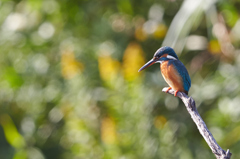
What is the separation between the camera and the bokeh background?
1.93m

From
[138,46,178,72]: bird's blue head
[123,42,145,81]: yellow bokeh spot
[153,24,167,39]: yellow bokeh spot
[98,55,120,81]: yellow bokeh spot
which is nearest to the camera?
[138,46,178,72]: bird's blue head

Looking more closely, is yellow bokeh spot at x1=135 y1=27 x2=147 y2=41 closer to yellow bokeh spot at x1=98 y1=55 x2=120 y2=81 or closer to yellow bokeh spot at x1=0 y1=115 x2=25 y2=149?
yellow bokeh spot at x1=98 y1=55 x2=120 y2=81

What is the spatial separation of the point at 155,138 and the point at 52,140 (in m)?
0.96

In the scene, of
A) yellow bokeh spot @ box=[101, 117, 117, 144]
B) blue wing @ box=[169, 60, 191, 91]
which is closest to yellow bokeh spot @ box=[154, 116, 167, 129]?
yellow bokeh spot @ box=[101, 117, 117, 144]

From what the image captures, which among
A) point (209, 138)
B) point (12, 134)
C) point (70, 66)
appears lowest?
point (12, 134)

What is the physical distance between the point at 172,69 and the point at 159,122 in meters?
1.39

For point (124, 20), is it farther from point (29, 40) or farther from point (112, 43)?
point (29, 40)

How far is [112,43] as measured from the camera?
7.97 feet

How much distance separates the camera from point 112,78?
196 centimetres

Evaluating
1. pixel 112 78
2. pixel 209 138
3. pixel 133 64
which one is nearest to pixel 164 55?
pixel 209 138

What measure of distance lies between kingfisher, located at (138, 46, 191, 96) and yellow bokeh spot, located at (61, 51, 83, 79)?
1557 millimetres

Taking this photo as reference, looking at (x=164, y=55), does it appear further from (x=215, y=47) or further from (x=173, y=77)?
(x=215, y=47)

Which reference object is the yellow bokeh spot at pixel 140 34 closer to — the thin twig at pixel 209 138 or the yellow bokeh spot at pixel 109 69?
the yellow bokeh spot at pixel 109 69

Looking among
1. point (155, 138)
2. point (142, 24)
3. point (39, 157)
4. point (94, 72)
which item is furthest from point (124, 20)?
point (39, 157)
